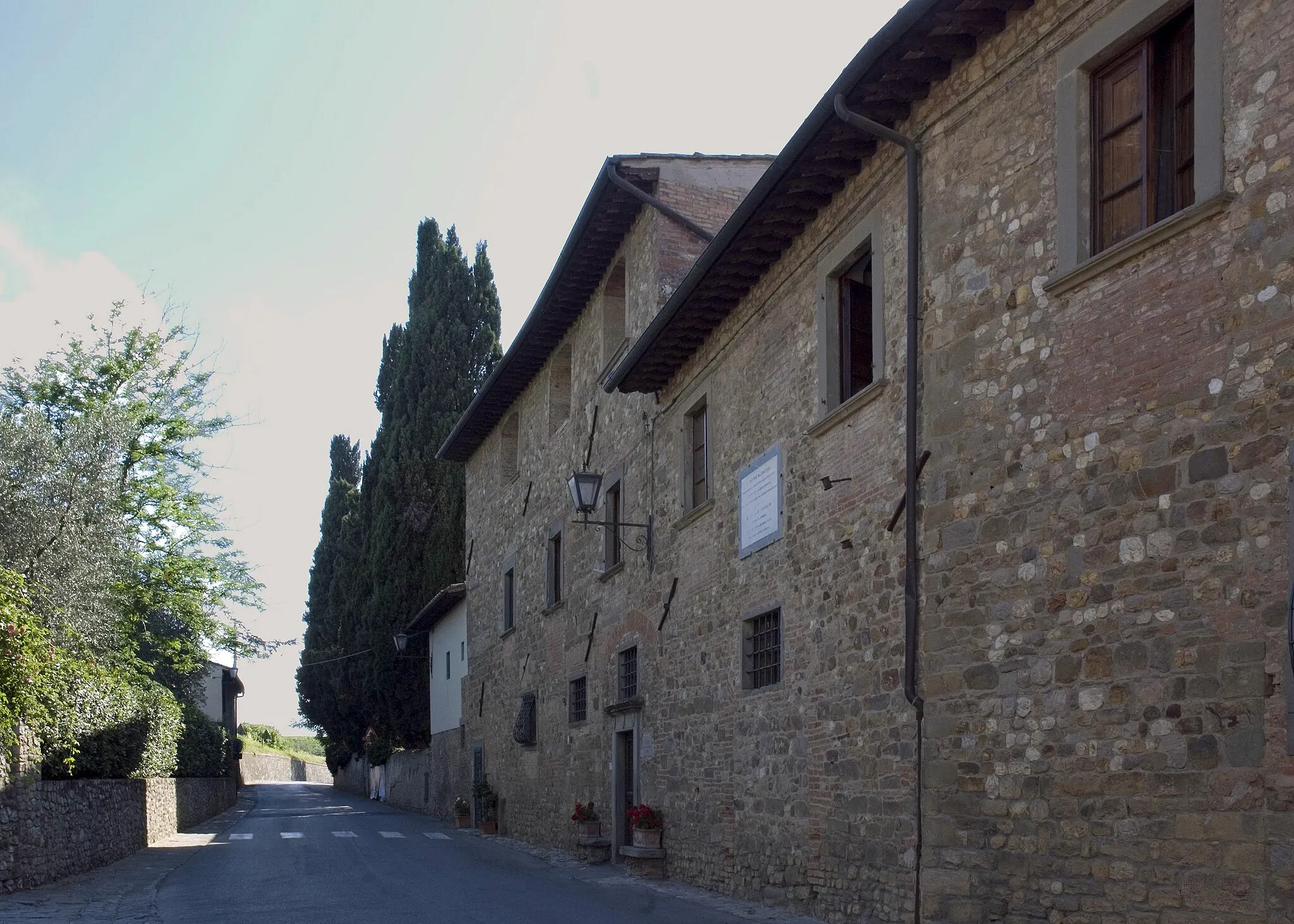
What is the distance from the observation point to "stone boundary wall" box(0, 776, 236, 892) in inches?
473

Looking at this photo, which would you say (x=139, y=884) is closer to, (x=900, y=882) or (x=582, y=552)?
(x=582, y=552)

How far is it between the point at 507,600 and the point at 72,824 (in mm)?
10793

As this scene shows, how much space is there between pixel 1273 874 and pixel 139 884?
11.7m

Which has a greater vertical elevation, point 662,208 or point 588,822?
point 662,208

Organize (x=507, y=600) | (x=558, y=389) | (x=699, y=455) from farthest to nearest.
→ (x=507, y=600) < (x=558, y=389) < (x=699, y=455)

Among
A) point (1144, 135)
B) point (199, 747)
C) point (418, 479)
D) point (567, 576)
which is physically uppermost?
point (1144, 135)

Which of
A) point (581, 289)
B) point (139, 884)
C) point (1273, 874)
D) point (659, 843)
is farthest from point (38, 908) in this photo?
point (581, 289)

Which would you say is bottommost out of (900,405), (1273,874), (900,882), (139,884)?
(139,884)

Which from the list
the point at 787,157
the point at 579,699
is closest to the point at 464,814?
the point at 579,699

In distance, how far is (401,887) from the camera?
1330 cm

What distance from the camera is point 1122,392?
7.09 meters

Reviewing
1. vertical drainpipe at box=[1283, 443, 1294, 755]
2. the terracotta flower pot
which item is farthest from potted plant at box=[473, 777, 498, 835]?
vertical drainpipe at box=[1283, 443, 1294, 755]

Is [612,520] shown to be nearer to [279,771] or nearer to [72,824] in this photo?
[72,824]

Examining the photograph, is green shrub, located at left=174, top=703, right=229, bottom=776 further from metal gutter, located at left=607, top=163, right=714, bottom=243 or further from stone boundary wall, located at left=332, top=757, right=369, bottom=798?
metal gutter, located at left=607, top=163, right=714, bottom=243
